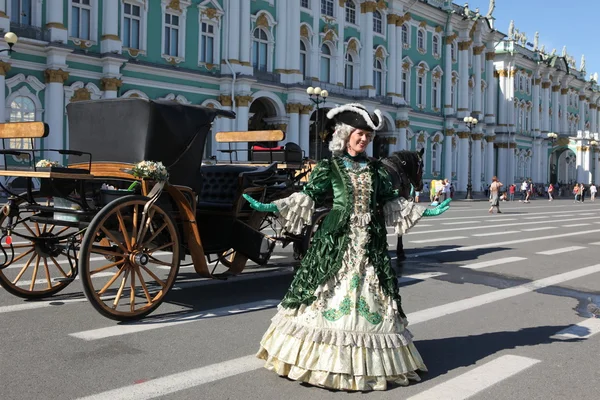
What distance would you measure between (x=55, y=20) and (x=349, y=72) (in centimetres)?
1989

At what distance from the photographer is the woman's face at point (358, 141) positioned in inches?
191

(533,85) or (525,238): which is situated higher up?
(533,85)

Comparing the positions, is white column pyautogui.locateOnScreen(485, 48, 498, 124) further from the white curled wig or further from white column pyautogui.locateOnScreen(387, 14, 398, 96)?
the white curled wig

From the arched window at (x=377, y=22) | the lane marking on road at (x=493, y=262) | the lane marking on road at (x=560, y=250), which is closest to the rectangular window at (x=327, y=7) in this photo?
the arched window at (x=377, y=22)

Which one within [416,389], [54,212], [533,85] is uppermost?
[533,85]

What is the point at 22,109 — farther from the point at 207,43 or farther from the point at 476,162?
the point at 476,162

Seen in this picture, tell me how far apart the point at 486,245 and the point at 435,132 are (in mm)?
35375

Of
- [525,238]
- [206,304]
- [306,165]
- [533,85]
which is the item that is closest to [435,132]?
[533,85]

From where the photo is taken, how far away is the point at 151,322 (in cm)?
612

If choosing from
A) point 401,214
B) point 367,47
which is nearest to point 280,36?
point 367,47

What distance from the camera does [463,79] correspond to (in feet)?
169

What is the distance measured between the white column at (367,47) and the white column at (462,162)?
553 inches

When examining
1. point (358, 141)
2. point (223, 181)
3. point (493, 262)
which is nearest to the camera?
point (358, 141)

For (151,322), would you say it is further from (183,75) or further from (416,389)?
(183,75)
